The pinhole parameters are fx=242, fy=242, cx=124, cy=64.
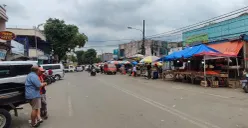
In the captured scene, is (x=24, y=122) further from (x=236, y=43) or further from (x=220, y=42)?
(x=220, y=42)

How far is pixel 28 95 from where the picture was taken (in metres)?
6.97

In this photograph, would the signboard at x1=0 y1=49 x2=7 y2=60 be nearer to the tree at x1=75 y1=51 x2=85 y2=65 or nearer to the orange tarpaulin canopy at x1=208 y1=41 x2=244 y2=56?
the orange tarpaulin canopy at x1=208 y1=41 x2=244 y2=56

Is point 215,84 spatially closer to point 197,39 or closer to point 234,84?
point 234,84

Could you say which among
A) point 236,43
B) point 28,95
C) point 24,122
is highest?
point 236,43

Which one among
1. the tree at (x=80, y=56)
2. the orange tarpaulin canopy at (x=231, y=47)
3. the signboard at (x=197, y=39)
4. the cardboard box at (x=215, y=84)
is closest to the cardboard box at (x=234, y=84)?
the cardboard box at (x=215, y=84)

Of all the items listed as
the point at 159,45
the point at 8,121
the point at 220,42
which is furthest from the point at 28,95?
the point at 159,45

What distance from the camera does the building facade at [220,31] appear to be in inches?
946

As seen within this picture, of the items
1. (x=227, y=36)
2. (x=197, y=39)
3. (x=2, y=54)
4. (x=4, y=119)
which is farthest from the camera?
(x=197, y=39)

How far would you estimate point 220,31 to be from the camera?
27.0m

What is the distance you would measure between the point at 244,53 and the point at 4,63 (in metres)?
18.4

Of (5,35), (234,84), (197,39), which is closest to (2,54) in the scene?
(5,35)

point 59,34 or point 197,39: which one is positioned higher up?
point 59,34

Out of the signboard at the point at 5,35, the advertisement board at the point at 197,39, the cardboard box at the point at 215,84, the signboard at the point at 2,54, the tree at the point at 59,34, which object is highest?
the tree at the point at 59,34

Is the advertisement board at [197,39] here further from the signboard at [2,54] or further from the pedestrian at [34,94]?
the pedestrian at [34,94]
